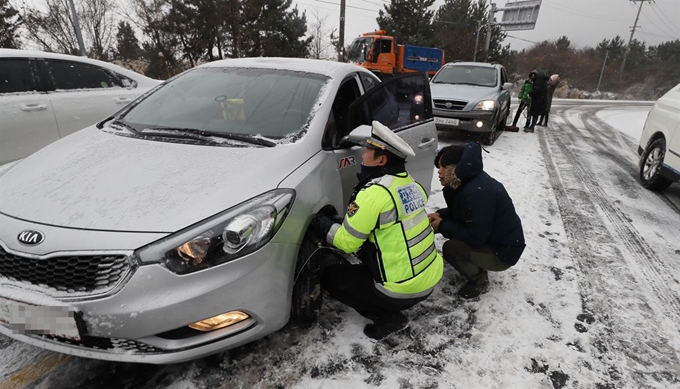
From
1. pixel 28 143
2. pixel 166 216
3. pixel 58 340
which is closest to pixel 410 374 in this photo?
pixel 166 216

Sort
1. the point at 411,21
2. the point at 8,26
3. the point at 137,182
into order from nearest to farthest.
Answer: the point at 137,182 → the point at 8,26 → the point at 411,21

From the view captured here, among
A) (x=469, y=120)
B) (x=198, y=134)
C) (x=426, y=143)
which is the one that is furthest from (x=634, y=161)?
(x=198, y=134)

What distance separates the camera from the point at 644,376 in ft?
6.60

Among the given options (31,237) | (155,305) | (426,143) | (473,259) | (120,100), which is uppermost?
(120,100)

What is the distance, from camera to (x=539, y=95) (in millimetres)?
9008

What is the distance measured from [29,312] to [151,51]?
21719 millimetres

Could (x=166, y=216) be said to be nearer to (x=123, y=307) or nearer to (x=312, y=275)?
Answer: (x=123, y=307)

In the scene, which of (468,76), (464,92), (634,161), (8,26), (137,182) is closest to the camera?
(137,182)

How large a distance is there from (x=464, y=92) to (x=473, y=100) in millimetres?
575

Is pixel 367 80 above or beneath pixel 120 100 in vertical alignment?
above

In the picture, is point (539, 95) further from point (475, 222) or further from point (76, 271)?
point (76, 271)

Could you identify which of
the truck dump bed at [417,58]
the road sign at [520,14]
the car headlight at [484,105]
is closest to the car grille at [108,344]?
the car headlight at [484,105]

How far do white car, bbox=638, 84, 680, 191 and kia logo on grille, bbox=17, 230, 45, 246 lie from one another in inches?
239

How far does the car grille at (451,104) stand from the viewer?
702 centimetres
